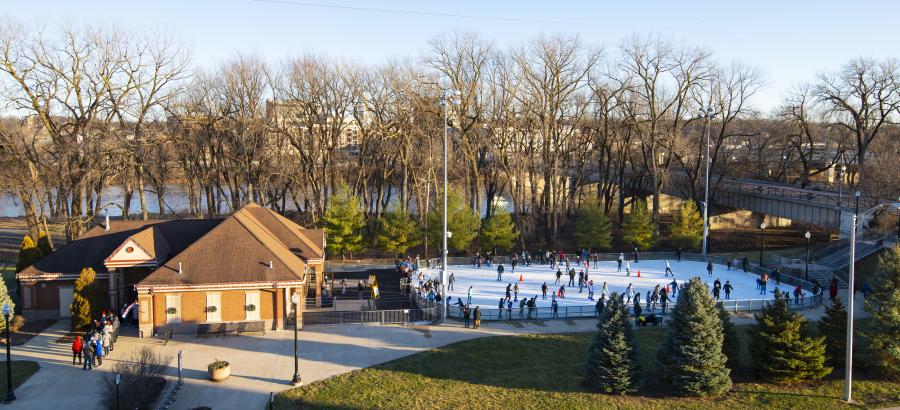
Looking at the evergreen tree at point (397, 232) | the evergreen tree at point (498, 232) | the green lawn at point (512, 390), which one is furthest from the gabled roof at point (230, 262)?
the evergreen tree at point (498, 232)

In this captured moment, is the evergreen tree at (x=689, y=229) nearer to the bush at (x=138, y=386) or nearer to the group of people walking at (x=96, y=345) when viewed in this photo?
the group of people walking at (x=96, y=345)

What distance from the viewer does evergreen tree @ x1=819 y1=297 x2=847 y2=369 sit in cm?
2200

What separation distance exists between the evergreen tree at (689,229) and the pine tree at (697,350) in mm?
31748

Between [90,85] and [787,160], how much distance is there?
239 feet

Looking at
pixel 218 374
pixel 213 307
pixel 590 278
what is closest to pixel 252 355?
pixel 218 374

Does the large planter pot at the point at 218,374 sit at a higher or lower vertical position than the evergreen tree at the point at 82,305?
lower

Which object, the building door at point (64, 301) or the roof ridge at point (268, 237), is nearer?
the roof ridge at point (268, 237)

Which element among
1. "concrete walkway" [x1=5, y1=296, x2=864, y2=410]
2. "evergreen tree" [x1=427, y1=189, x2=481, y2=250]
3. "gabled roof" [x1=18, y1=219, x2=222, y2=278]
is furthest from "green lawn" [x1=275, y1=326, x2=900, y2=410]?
"evergreen tree" [x1=427, y1=189, x2=481, y2=250]

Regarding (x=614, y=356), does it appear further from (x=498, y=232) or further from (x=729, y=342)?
(x=498, y=232)

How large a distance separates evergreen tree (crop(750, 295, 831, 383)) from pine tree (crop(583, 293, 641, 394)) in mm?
4650

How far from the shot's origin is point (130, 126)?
167 feet

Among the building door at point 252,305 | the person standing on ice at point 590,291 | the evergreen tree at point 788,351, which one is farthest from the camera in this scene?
the person standing on ice at point 590,291

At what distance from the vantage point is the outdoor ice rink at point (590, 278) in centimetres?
3484

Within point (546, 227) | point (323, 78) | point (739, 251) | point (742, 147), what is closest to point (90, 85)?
point (323, 78)
